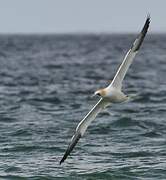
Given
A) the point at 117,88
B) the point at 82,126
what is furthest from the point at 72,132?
the point at 117,88

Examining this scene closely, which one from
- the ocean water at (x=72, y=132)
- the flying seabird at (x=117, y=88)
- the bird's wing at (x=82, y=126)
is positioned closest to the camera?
the flying seabird at (x=117, y=88)

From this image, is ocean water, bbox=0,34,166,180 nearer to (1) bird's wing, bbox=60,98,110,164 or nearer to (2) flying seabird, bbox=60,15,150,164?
(1) bird's wing, bbox=60,98,110,164

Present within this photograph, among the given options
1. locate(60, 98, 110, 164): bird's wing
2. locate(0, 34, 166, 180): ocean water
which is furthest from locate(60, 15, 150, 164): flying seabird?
locate(0, 34, 166, 180): ocean water

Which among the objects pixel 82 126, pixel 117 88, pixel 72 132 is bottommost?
pixel 72 132

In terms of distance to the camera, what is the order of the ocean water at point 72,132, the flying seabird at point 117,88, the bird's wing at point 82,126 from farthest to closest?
the bird's wing at point 82,126 → the ocean water at point 72,132 → the flying seabird at point 117,88

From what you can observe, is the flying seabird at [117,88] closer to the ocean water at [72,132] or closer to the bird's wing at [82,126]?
the bird's wing at [82,126]

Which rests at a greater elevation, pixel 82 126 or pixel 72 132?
pixel 82 126

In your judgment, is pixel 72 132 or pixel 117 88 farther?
pixel 72 132

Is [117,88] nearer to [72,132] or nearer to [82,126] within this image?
[82,126]

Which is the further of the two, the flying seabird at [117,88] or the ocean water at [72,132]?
the ocean water at [72,132]

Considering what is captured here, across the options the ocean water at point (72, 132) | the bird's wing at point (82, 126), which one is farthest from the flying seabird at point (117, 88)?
the ocean water at point (72, 132)

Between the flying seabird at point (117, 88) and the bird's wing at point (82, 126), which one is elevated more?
the flying seabird at point (117, 88)

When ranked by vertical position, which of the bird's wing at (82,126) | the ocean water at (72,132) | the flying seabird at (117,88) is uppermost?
the flying seabird at (117,88)

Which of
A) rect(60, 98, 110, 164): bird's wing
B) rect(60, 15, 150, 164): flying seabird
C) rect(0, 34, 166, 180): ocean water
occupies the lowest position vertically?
rect(0, 34, 166, 180): ocean water
